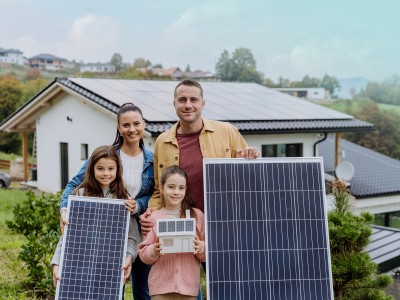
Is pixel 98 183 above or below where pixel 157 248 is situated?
above

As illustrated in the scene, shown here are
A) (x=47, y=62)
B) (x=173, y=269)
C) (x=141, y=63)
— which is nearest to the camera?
(x=173, y=269)

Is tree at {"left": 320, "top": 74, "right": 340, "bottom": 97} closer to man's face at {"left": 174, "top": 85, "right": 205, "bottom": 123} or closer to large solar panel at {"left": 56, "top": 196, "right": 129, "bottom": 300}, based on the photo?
man's face at {"left": 174, "top": 85, "right": 205, "bottom": 123}

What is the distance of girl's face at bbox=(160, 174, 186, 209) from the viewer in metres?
4.25

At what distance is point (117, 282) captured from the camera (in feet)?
13.8

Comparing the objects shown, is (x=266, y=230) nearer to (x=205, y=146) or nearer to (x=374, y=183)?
(x=205, y=146)

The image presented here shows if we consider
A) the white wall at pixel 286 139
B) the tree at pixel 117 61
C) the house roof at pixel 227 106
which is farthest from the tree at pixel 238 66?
the white wall at pixel 286 139

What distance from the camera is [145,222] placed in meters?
4.33

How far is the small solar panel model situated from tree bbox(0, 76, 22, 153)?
4253cm

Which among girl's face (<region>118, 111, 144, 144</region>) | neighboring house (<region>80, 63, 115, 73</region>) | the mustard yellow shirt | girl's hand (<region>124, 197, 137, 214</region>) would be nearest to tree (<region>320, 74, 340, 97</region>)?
neighboring house (<region>80, 63, 115, 73</region>)

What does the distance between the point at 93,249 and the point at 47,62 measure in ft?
286

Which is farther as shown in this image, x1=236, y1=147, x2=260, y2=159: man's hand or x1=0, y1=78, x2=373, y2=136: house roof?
x1=0, y1=78, x2=373, y2=136: house roof

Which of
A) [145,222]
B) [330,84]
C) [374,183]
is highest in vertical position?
[330,84]

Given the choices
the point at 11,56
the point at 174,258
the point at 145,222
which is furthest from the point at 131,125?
the point at 11,56

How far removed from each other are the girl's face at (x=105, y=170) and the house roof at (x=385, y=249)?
4.86 meters
